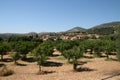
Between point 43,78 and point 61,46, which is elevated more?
point 61,46

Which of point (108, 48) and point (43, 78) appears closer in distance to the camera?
A: point (43, 78)

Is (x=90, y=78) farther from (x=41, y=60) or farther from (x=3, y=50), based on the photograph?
(x=3, y=50)

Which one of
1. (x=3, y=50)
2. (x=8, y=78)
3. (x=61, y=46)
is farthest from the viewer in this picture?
(x=61, y=46)

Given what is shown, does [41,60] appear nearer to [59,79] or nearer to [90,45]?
[59,79]

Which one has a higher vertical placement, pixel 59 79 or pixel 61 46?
pixel 61 46

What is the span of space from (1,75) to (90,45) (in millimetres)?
33675

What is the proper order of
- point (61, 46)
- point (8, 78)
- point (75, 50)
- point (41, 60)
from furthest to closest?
point (61, 46), point (75, 50), point (41, 60), point (8, 78)

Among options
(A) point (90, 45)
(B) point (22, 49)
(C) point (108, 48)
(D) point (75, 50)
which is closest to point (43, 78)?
(D) point (75, 50)

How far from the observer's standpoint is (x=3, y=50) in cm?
4353

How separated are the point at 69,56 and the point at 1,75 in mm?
13084

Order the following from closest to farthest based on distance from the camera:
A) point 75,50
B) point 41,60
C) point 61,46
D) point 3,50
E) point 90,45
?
point 41,60, point 75,50, point 3,50, point 61,46, point 90,45

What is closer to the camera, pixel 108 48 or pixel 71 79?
pixel 71 79

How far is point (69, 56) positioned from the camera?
3609cm

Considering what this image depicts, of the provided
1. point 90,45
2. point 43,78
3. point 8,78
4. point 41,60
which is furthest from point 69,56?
point 90,45
